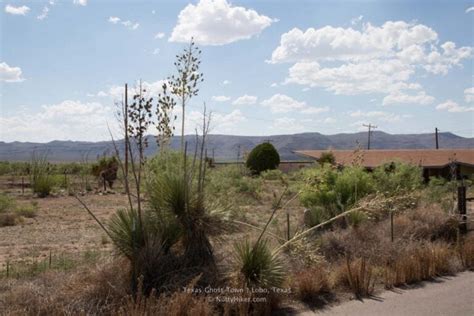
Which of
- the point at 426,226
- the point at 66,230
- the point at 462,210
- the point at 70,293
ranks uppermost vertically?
the point at 462,210

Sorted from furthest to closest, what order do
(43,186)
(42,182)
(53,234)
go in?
1. (42,182)
2. (43,186)
3. (53,234)

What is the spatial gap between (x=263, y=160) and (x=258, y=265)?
33.8 metres

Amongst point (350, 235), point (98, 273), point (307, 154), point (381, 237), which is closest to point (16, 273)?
point (98, 273)

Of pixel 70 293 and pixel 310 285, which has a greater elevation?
pixel 70 293

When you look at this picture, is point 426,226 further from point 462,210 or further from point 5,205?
point 5,205

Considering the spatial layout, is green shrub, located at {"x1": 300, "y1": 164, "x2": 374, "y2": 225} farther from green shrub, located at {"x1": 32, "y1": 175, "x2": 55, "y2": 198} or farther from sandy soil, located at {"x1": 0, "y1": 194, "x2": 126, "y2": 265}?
green shrub, located at {"x1": 32, "y1": 175, "x2": 55, "y2": 198}

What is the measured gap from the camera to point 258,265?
6.73 metres

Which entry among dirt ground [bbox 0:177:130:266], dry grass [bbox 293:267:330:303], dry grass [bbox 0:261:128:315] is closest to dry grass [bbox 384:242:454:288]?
dry grass [bbox 293:267:330:303]

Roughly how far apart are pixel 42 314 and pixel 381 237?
6.39m

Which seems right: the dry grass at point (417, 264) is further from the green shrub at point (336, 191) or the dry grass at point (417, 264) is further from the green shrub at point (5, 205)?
the green shrub at point (5, 205)

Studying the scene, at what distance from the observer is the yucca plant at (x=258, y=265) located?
6.62 m

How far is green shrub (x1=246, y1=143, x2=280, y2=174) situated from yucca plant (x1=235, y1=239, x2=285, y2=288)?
3296 cm

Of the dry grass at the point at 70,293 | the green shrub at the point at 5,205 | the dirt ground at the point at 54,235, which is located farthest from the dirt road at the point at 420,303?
the green shrub at the point at 5,205

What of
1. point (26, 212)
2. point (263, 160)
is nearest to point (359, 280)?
point (26, 212)
